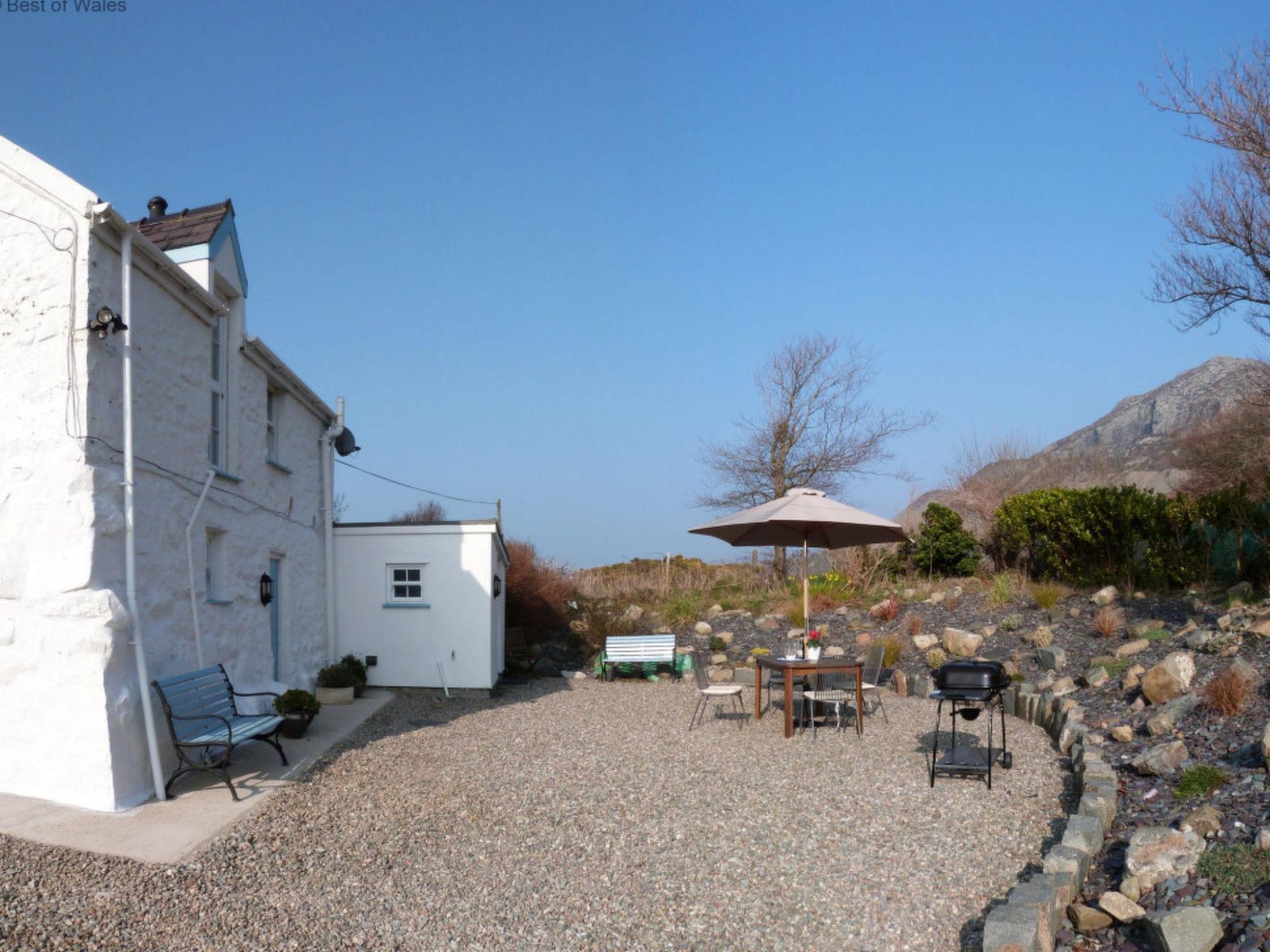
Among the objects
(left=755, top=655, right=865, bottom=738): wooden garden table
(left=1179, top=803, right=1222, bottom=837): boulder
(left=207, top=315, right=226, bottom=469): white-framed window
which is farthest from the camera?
(left=755, top=655, right=865, bottom=738): wooden garden table

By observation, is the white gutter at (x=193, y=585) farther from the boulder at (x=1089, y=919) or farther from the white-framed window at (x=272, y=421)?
the boulder at (x=1089, y=919)

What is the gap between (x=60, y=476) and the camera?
22.7 feet

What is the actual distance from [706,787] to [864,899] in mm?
2604

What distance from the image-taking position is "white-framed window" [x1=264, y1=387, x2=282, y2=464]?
37.3ft

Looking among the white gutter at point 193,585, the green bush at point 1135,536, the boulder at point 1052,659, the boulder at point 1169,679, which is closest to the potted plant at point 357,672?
the white gutter at point 193,585

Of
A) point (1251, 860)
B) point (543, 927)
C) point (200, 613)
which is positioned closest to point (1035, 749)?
point (1251, 860)

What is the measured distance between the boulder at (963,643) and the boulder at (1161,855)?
8302mm

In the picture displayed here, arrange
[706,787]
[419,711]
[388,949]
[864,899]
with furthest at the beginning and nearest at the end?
1. [419,711]
2. [706,787]
3. [864,899]
4. [388,949]

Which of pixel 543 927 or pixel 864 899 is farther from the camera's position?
pixel 864 899

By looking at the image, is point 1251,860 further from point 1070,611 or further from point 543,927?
point 1070,611

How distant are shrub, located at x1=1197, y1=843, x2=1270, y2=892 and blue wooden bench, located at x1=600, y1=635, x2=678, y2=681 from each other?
11.0m

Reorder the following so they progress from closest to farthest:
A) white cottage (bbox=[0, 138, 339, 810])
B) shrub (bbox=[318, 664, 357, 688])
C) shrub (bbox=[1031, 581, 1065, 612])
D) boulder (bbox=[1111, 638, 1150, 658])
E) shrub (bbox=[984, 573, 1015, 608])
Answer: white cottage (bbox=[0, 138, 339, 810]) < boulder (bbox=[1111, 638, 1150, 658]) < shrub (bbox=[318, 664, 357, 688]) < shrub (bbox=[1031, 581, 1065, 612]) < shrub (bbox=[984, 573, 1015, 608])

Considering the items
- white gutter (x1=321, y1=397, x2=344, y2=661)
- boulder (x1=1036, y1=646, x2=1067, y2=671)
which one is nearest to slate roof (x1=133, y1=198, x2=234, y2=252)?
white gutter (x1=321, y1=397, x2=344, y2=661)

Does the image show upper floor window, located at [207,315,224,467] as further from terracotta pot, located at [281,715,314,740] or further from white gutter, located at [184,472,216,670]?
terracotta pot, located at [281,715,314,740]
